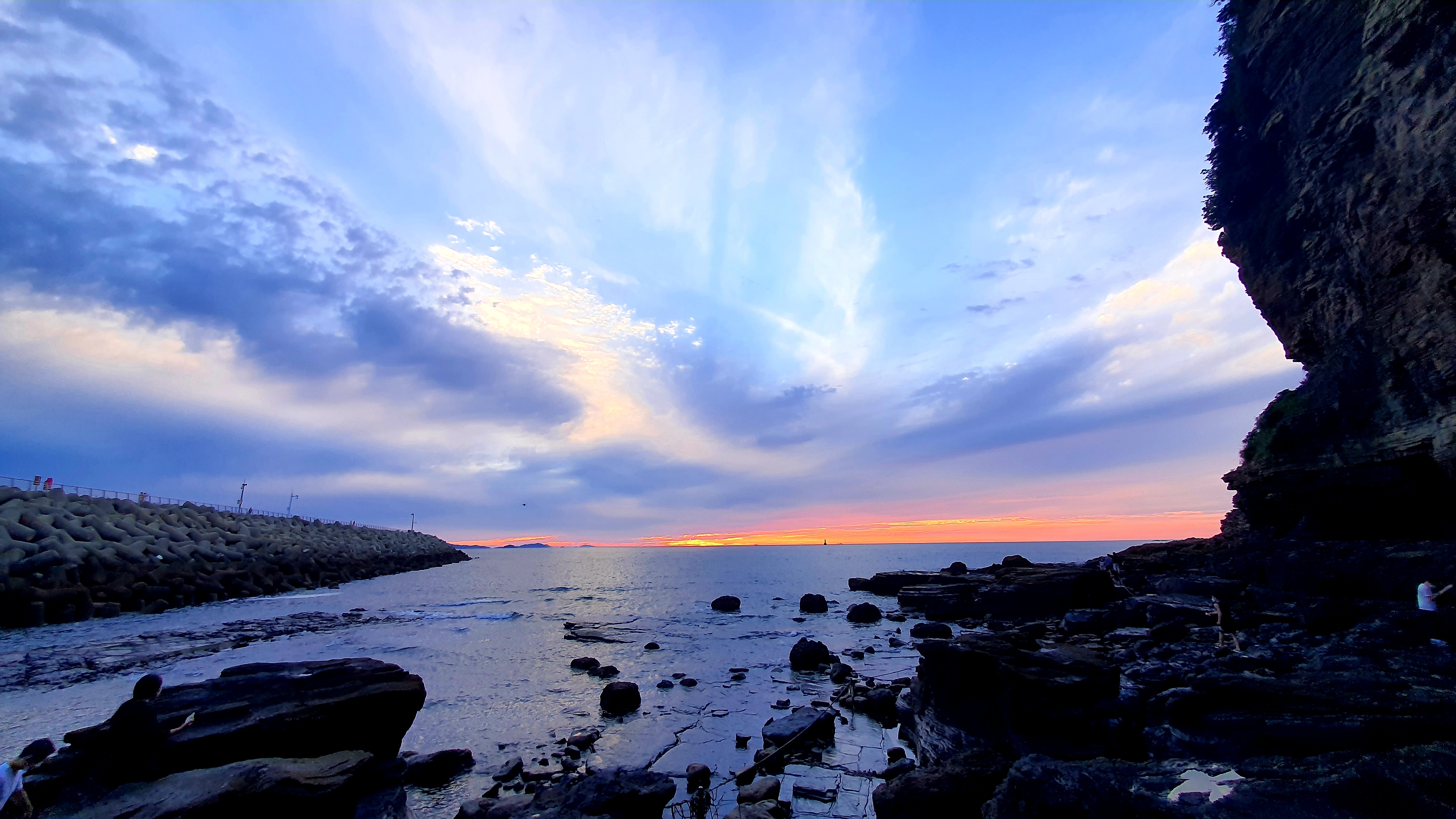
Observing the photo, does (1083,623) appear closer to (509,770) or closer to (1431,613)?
(1431,613)

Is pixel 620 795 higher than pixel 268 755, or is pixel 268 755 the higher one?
pixel 268 755

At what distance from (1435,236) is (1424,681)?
20809mm

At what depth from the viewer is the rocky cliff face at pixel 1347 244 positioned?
797 inches

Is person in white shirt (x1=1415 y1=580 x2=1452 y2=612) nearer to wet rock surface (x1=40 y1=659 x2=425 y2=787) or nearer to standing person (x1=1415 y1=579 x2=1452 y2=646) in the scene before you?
standing person (x1=1415 y1=579 x2=1452 y2=646)

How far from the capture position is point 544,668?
23.4 m

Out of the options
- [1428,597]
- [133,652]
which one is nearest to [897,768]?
[1428,597]

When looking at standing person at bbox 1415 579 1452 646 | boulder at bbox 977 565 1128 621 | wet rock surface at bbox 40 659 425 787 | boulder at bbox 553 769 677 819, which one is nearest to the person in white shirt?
standing person at bbox 1415 579 1452 646

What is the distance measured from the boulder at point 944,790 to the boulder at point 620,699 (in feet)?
35.5

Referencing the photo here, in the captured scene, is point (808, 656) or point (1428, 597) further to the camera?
point (808, 656)

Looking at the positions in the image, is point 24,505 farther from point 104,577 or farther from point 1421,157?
point 1421,157

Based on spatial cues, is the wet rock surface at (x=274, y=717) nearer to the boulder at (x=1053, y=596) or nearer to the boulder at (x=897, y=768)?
the boulder at (x=897, y=768)

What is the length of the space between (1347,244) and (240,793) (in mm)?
41946

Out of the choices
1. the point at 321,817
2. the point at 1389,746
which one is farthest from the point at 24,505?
the point at 1389,746

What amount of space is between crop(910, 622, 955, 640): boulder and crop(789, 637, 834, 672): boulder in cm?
710
